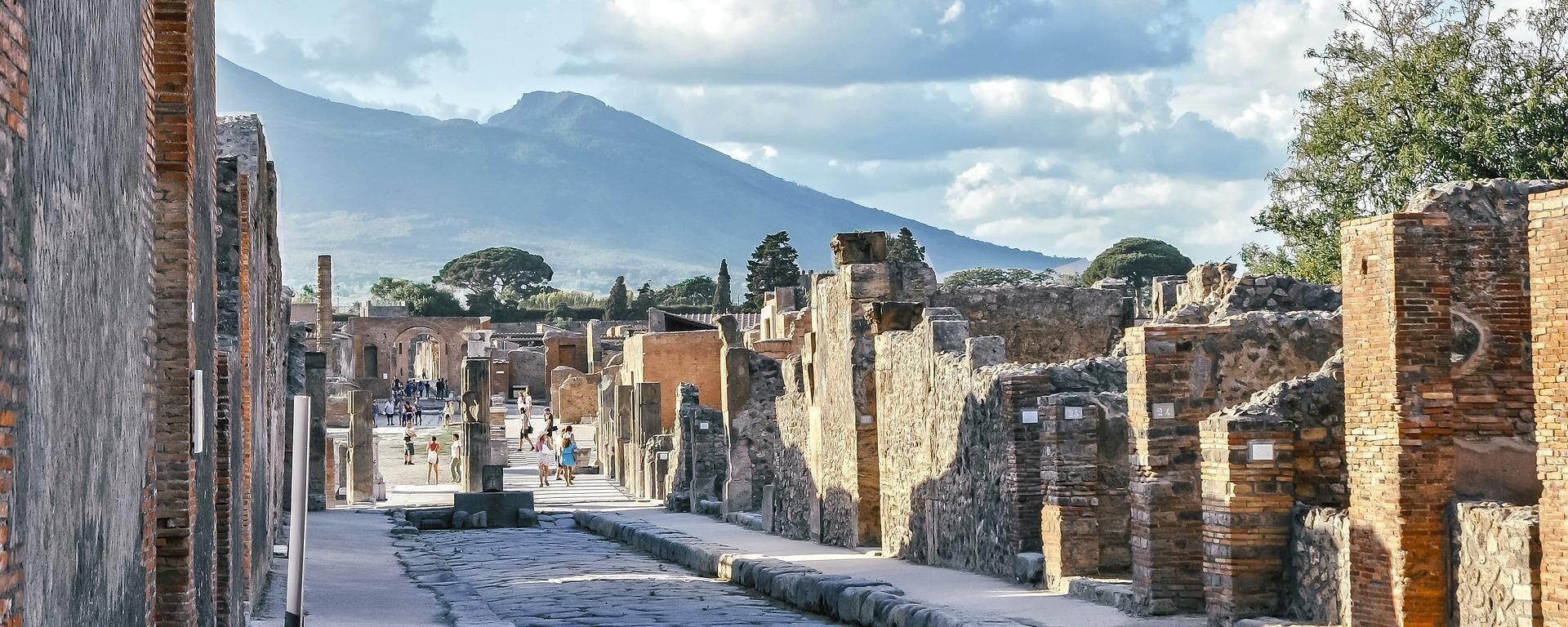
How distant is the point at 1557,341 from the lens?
8.97 meters

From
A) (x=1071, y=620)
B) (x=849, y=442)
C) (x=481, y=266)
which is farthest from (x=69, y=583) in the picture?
(x=481, y=266)

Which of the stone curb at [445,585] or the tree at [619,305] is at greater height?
the tree at [619,305]

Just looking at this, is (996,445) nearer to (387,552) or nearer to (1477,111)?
(387,552)

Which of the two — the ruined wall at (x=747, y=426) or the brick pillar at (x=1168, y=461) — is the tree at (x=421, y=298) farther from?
the brick pillar at (x=1168, y=461)

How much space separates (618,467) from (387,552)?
1839 cm

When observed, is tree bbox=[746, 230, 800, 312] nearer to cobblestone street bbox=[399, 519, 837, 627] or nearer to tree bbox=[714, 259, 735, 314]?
tree bbox=[714, 259, 735, 314]

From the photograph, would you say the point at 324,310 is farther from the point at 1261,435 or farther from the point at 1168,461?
the point at 1261,435

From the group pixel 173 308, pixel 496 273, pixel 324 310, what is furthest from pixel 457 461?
pixel 496 273

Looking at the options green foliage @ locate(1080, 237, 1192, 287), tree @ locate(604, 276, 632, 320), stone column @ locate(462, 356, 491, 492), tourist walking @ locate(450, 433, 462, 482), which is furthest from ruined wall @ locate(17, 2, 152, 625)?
tree @ locate(604, 276, 632, 320)

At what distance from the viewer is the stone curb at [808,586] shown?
530 inches

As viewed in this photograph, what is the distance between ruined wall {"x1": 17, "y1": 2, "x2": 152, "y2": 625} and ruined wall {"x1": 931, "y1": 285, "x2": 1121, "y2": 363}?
16.6 metres

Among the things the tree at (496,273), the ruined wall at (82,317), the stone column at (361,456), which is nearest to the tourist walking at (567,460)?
the stone column at (361,456)

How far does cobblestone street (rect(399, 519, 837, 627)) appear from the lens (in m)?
16.0

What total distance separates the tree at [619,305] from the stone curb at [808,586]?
86.2 metres
